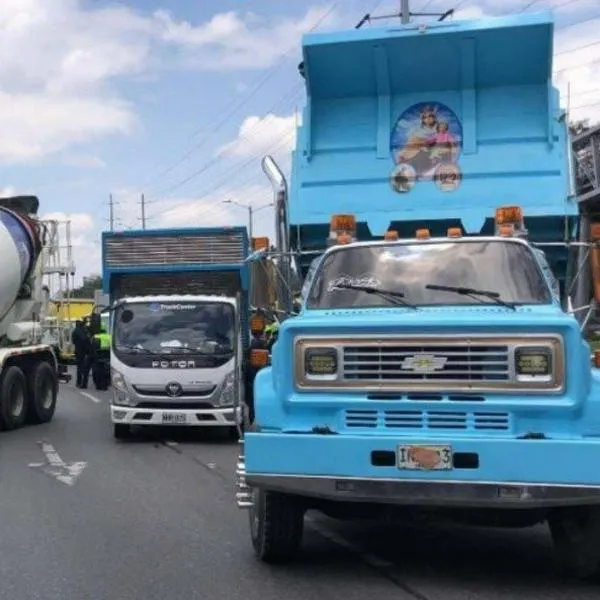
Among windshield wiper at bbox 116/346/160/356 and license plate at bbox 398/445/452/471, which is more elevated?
windshield wiper at bbox 116/346/160/356

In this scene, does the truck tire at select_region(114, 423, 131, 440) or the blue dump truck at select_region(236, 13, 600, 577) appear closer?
the blue dump truck at select_region(236, 13, 600, 577)

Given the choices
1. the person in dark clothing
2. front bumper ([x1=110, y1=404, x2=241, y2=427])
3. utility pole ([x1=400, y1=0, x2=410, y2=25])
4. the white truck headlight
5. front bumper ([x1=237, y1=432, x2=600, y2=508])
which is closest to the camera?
front bumper ([x1=237, y1=432, x2=600, y2=508])

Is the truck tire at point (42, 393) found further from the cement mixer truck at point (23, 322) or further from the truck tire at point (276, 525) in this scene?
the truck tire at point (276, 525)

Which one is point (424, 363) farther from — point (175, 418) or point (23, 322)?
point (23, 322)

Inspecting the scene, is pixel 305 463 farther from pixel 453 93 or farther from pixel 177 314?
pixel 177 314

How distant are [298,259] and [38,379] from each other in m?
8.66

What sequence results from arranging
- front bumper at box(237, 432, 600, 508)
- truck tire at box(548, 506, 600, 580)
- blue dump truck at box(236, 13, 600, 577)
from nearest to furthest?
1. front bumper at box(237, 432, 600, 508)
2. blue dump truck at box(236, 13, 600, 577)
3. truck tire at box(548, 506, 600, 580)

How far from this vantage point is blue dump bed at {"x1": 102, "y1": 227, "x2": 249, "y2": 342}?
49.6 ft

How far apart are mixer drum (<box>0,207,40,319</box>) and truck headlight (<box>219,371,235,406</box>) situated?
164 inches

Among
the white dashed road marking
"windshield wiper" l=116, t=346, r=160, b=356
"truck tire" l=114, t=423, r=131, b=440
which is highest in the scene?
"windshield wiper" l=116, t=346, r=160, b=356

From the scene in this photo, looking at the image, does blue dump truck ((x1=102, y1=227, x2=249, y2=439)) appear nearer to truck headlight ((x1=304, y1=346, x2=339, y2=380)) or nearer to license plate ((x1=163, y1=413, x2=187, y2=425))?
license plate ((x1=163, y1=413, x2=187, y2=425))

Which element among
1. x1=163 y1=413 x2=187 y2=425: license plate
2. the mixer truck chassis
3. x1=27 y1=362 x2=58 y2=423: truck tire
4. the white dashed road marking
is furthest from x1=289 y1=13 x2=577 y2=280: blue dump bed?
the white dashed road marking

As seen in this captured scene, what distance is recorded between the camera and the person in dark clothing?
22844 mm

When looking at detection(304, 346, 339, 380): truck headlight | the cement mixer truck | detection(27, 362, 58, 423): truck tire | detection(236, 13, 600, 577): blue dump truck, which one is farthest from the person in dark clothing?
detection(304, 346, 339, 380): truck headlight
